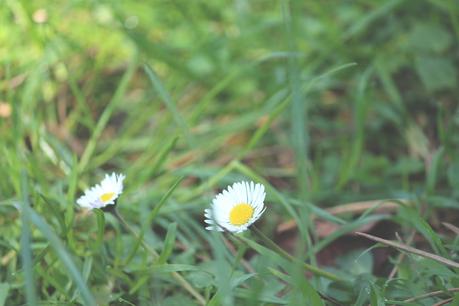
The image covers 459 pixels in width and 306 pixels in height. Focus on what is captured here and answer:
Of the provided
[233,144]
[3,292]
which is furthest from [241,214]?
[233,144]

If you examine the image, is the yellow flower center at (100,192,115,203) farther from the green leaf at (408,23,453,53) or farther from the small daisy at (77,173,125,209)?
the green leaf at (408,23,453,53)

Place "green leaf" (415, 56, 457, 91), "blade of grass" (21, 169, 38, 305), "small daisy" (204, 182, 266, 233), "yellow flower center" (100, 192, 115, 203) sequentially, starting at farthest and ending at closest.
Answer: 1. "green leaf" (415, 56, 457, 91)
2. "yellow flower center" (100, 192, 115, 203)
3. "small daisy" (204, 182, 266, 233)
4. "blade of grass" (21, 169, 38, 305)

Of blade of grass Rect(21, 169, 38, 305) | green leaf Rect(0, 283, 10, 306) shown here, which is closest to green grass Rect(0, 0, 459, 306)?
green leaf Rect(0, 283, 10, 306)

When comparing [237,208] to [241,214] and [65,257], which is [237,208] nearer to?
[241,214]

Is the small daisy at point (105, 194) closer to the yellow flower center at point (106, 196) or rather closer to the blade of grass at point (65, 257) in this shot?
the yellow flower center at point (106, 196)

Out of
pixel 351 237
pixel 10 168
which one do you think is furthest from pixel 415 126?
pixel 10 168

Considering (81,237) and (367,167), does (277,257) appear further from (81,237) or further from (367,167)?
(367,167)

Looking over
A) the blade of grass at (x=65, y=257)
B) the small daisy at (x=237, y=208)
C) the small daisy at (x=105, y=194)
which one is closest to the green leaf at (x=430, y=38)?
the small daisy at (x=237, y=208)
